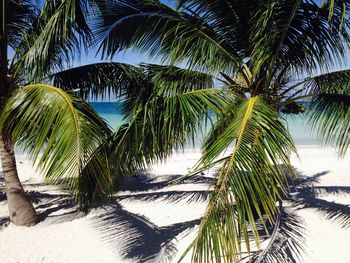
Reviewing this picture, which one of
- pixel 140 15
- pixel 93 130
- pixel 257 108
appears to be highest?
pixel 140 15

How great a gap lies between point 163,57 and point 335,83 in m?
2.57

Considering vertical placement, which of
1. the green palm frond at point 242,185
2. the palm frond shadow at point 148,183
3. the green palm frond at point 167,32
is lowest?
the palm frond shadow at point 148,183

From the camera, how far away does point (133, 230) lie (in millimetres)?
4812

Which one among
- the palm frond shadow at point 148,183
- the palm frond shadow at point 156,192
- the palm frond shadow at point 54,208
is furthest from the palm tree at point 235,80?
the palm frond shadow at point 148,183

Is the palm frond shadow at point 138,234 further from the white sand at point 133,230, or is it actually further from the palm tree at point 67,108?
the palm tree at point 67,108

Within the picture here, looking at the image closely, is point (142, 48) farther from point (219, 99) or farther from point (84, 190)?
point (84, 190)

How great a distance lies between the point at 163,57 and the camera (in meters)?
4.11

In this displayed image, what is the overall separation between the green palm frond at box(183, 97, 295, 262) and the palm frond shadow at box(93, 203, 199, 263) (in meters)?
2.08

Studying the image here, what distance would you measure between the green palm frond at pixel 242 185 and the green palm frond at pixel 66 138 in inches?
42.0

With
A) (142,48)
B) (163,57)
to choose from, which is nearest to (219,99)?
(163,57)

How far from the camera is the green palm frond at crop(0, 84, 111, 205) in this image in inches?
97.3

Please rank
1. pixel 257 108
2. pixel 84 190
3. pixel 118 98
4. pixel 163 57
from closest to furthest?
pixel 257 108
pixel 84 190
pixel 163 57
pixel 118 98

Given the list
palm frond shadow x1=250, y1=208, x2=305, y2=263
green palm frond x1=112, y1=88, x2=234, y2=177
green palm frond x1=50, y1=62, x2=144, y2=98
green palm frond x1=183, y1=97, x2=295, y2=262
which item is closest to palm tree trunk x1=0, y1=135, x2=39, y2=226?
green palm frond x1=50, y1=62, x2=144, y2=98

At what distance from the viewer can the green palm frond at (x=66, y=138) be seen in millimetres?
2471
